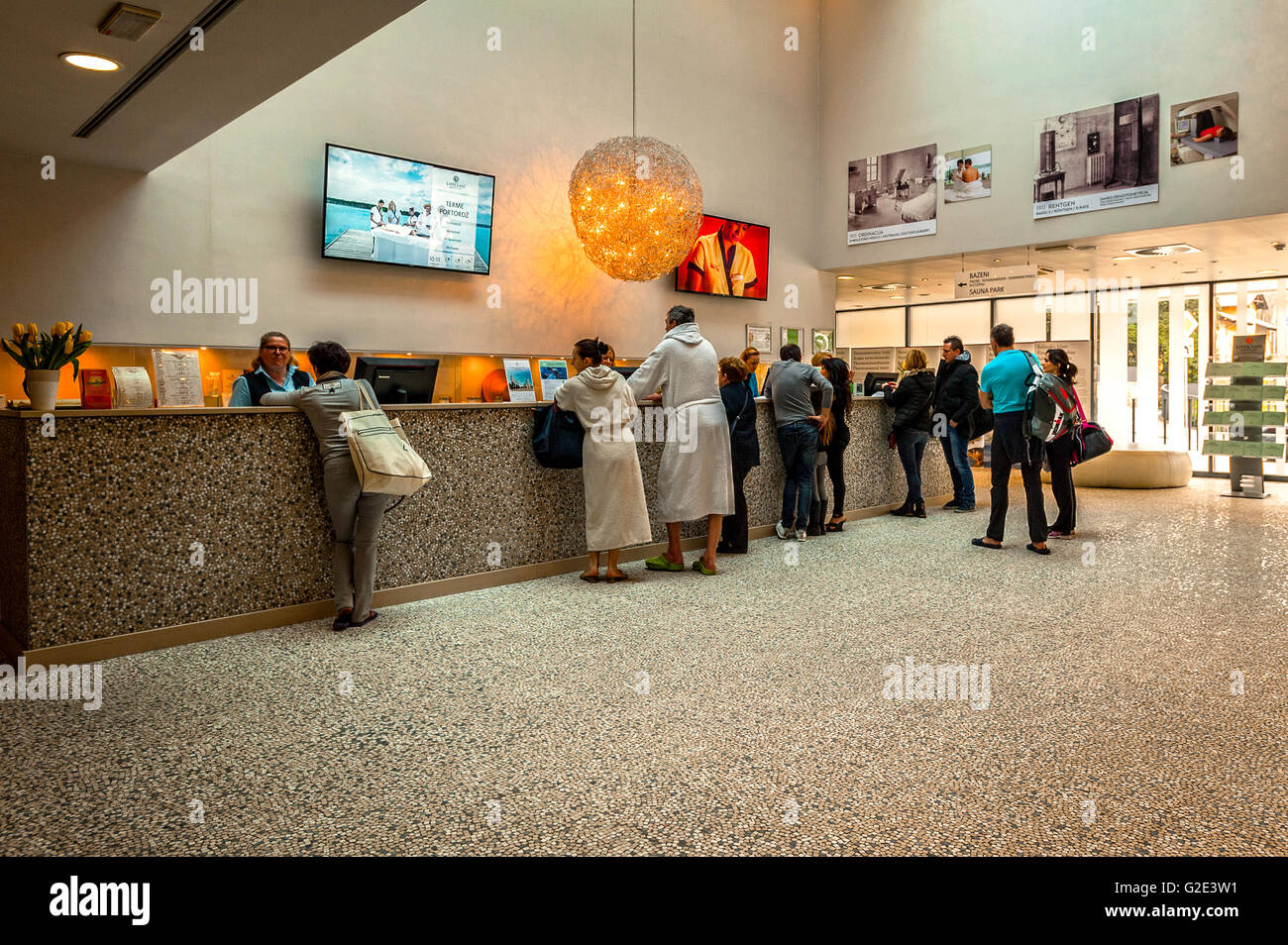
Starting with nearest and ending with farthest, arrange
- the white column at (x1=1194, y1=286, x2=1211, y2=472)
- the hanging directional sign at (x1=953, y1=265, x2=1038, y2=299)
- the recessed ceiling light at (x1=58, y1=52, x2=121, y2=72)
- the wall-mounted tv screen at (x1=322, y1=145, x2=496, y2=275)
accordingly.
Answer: the recessed ceiling light at (x1=58, y1=52, x2=121, y2=72)
the wall-mounted tv screen at (x1=322, y1=145, x2=496, y2=275)
the hanging directional sign at (x1=953, y1=265, x2=1038, y2=299)
the white column at (x1=1194, y1=286, x2=1211, y2=472)

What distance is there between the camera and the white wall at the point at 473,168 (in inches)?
241

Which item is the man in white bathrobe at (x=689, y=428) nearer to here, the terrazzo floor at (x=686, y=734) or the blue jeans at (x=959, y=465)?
the terrazzo floor at (x=686, y=734)

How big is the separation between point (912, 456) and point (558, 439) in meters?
4.67

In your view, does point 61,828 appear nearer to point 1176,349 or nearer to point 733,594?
point 733,594

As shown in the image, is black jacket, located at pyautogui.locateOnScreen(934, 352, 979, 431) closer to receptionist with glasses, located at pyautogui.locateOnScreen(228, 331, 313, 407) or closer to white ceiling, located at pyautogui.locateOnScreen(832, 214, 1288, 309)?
white ceiling, located at pyautogui.locateOnScreen(832, 214, 1288, 309)

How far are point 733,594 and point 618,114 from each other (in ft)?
20.9

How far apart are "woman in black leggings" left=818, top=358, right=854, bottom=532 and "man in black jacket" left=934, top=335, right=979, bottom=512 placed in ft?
4.10

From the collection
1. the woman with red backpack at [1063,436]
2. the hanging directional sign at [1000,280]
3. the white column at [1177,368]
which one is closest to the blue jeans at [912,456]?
the woman with red backpack at [1063,436]

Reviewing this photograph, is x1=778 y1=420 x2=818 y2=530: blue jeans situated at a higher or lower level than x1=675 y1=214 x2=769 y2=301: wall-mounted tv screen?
lower

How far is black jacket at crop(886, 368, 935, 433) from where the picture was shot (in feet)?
27.8

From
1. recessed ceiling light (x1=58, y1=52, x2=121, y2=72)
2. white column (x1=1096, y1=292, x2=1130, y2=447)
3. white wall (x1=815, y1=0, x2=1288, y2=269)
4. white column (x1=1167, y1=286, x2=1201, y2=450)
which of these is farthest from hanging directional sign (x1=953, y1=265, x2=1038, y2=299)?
recessed ceiling light (x1=58, y1=52, x2=121, y2=72)

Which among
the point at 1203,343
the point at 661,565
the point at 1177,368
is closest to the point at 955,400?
the point at 661,565

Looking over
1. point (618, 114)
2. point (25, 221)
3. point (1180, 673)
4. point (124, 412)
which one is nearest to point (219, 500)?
point (124, 412)

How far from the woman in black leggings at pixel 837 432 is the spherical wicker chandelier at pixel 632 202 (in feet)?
6.24
